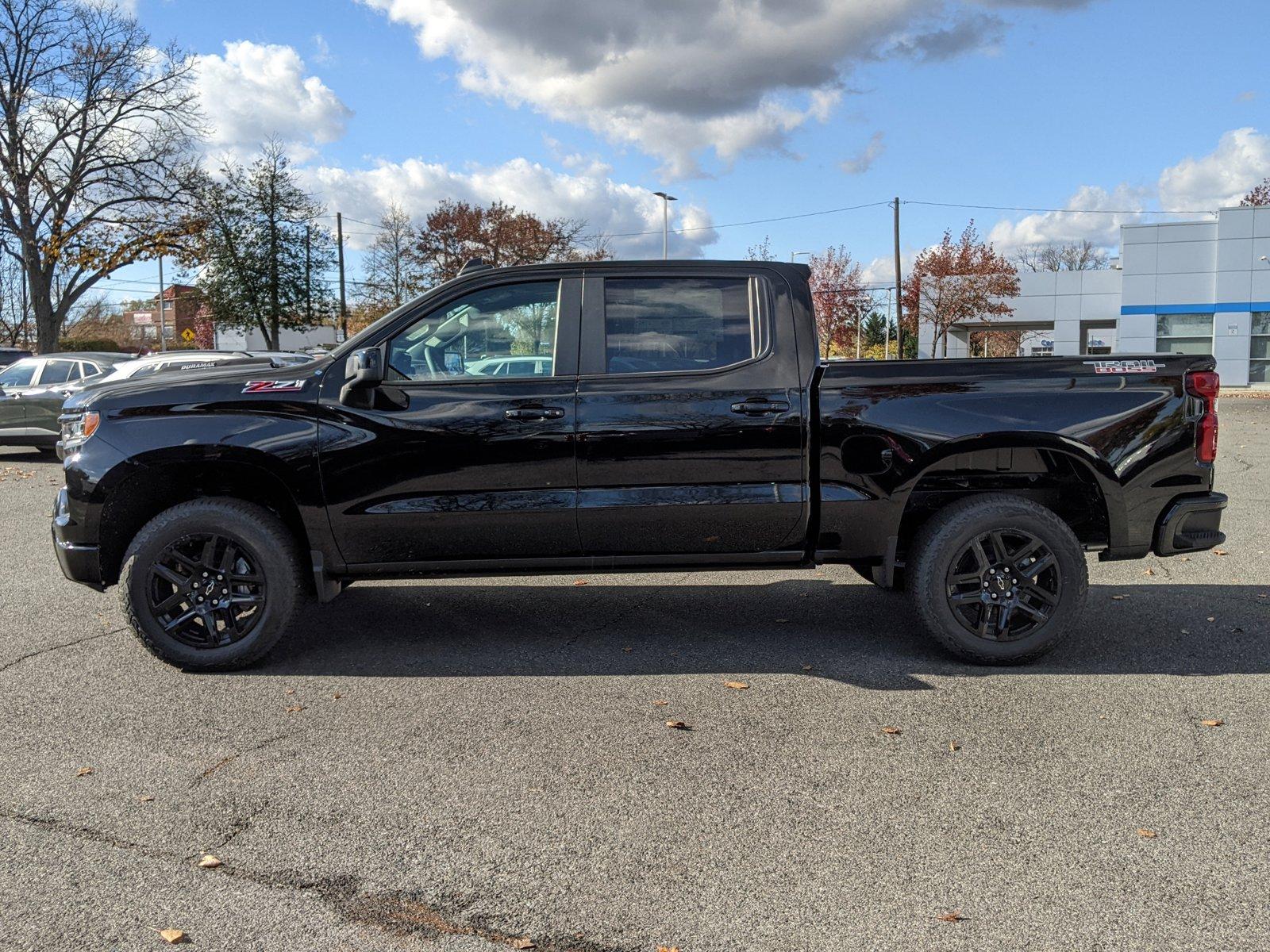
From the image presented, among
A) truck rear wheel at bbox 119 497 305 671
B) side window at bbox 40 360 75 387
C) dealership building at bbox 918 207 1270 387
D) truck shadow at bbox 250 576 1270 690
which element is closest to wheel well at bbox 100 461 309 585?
truck rear wheel at bbox 119 497 305 671

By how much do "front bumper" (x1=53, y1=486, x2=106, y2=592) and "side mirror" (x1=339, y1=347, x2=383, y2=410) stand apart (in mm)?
1465

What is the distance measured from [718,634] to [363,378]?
7.71ft

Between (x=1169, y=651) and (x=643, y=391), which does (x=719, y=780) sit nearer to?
(x=643, y=391)

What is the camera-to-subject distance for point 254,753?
160 inches

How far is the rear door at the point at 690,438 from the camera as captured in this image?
196 inches

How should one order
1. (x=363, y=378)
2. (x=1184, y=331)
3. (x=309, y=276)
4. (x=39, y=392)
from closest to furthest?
1. (x=363, y=378)
2. (x=39, y=392)
3. (x=309, y=276)
4. (x=1184, y=331)

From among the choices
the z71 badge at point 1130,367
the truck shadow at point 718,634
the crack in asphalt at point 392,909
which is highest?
the z71 badge at point 1130,367

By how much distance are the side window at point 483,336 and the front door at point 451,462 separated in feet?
0.04

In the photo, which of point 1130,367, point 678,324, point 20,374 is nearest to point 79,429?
point 678,324

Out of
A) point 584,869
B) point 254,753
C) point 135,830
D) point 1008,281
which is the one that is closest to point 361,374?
point 254,753

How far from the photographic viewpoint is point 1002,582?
5.05 meters

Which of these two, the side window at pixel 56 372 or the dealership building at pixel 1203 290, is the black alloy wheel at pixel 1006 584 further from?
the dealership building at pixel 1203 290

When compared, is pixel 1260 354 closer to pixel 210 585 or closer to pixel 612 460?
pixel 612 460

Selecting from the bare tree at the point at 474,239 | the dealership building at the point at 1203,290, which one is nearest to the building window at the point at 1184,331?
the dealership building at the point at 1203,290
